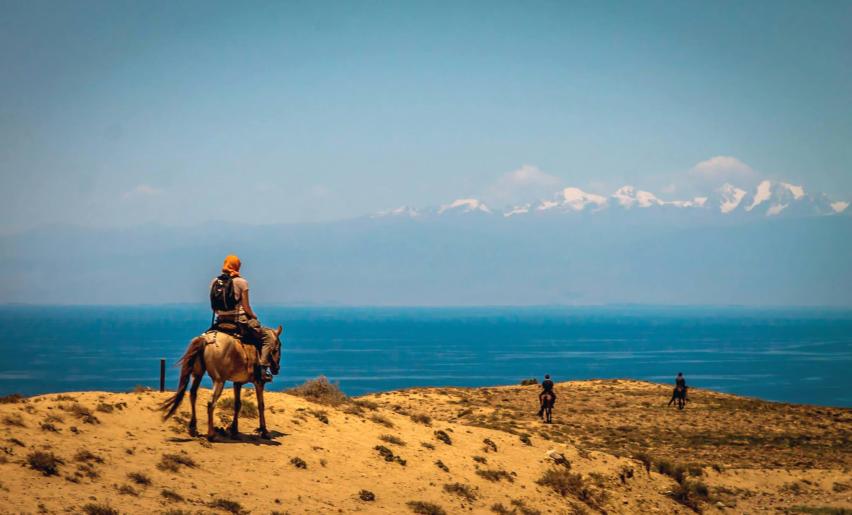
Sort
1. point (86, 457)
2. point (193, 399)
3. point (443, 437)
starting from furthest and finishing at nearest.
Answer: point (443, 437), point (193, 399), point (86, 457)

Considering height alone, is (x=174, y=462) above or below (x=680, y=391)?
above

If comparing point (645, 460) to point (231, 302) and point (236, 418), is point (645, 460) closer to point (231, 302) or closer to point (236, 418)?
point (236, 418)

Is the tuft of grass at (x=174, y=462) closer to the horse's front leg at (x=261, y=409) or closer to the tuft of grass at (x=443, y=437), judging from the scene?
the horse's front leg at (x=261, y=409)

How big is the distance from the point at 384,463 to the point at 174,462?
248 inches

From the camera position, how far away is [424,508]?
73.2 feet

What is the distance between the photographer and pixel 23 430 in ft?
67.8

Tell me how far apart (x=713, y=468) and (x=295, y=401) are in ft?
50.2

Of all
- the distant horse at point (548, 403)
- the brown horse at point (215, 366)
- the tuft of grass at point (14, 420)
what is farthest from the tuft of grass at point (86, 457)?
the distant horse at point (548, 403)

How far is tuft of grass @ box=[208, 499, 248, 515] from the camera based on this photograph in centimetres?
1906

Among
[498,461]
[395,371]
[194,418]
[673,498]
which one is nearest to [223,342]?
[194,418]

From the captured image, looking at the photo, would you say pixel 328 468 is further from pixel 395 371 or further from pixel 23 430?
pixel 395 371

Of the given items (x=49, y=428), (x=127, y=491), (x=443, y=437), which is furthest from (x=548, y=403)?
(x=127, y=491)

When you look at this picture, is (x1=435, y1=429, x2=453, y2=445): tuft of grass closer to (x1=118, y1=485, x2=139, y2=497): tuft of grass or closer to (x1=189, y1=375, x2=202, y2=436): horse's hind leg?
(x1=189, y1=375, x2=202, y2=436): horse's hind leg

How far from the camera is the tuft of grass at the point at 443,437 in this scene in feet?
94.0
